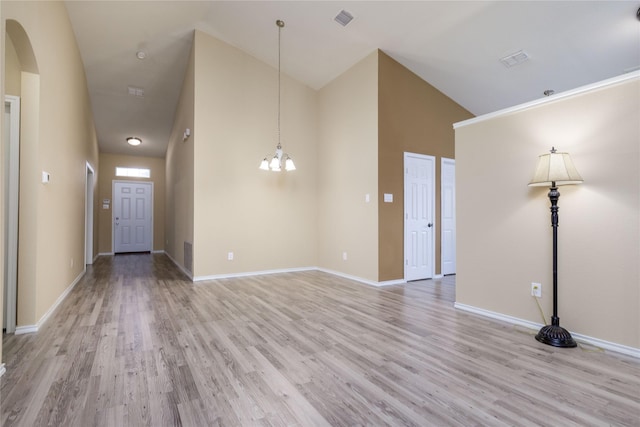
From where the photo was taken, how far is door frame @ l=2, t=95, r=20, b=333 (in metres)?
2.50

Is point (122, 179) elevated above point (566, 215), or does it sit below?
above

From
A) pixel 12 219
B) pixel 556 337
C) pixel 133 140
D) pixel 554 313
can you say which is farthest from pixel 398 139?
pixel 133 140

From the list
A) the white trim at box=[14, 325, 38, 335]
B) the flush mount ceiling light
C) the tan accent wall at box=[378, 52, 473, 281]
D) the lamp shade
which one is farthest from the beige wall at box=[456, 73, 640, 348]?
the flush mount ceiling light

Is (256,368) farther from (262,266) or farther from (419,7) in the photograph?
(419,7)

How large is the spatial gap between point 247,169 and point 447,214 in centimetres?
357

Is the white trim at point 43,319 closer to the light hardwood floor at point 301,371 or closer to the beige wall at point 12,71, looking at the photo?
the light hardwood floor at point 301,371

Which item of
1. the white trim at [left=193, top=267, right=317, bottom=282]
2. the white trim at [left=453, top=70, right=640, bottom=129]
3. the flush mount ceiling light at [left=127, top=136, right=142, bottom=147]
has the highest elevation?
the flush mount ceiling light at [left=127, top=136, right=142, bottom=147]

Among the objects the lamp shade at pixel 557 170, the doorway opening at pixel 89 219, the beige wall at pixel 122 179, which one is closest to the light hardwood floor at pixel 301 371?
the lamp shade at pixel 557 170

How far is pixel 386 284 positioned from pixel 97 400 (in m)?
3.59

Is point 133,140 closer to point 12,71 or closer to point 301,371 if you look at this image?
point 12,71

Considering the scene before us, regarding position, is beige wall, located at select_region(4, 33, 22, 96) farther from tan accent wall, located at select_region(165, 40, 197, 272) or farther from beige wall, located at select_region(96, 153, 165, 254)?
beige wall, located at select_region(96, 153, 165, 254)

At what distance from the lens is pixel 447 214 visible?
5.36 metres

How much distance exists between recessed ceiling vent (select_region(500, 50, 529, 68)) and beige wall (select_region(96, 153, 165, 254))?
30.1 ft

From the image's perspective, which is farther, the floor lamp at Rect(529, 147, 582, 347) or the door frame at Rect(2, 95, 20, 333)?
the door frame at Rect(2, 95, 20, 333)
